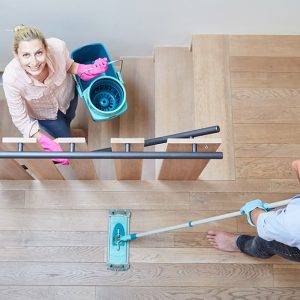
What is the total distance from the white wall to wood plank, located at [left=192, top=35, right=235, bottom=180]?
3.4 inches

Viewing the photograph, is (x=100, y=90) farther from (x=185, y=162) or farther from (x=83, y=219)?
(x=185, y=162)

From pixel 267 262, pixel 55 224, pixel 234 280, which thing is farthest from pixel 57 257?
pixel 267 262

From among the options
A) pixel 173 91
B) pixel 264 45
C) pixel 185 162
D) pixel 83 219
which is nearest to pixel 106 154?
pixel 185 162

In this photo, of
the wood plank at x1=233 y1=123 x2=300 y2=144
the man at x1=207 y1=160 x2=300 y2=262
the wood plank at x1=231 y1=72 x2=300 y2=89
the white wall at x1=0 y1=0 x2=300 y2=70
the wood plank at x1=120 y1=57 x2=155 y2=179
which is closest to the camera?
the man at x1=207 y1=160 x2=300 y2=262

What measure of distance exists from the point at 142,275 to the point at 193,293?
260 millimetres

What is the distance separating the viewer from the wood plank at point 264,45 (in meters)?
2.43

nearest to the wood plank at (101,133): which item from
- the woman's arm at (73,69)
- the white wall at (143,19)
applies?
the white wall at (143,19)

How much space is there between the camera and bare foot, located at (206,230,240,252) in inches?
75.4

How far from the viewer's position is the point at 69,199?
1998 millimetres

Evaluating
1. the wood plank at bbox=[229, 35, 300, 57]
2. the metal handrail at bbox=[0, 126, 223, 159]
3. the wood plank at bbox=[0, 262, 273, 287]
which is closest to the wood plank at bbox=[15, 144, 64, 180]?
the metal handrail at bbox=[0, 126, 223, 159]

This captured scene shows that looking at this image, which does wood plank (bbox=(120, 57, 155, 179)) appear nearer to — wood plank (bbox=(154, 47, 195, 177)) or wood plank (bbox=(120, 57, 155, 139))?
wood plank (bbox=(120, 57, 155, 139))

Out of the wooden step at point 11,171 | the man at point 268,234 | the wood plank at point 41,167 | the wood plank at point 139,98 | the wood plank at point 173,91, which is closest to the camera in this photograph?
the man at point 268,234

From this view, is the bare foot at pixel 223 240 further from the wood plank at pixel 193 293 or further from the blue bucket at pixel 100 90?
the blue bucket at pixel 100 90

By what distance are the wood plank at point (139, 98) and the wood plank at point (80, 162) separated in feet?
2.42
